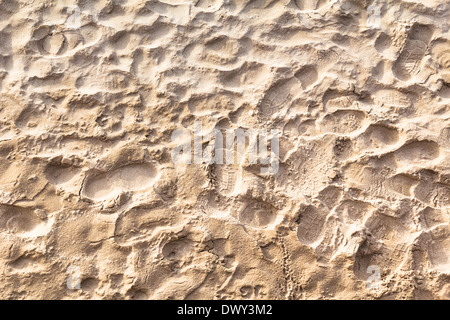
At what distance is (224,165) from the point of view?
192 centimetres

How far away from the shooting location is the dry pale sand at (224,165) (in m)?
1.85

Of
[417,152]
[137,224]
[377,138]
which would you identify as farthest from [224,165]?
[417,152]

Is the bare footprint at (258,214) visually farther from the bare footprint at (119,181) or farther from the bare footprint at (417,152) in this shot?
the bare footprint at (417,152)

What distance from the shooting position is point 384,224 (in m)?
1.92

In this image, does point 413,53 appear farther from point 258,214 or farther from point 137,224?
point 137,224

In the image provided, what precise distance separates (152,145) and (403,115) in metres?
0.99

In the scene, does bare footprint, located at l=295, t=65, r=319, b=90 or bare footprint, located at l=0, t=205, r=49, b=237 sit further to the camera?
bare footprint, located at l=295, t=65, r=319, b=90

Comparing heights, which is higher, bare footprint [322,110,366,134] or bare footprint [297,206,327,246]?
bare footprint [322,110,366,134]

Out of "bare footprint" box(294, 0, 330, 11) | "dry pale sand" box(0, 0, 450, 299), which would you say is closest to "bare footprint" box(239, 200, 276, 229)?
"dry pale sand" box(0, 0, 450, 299)

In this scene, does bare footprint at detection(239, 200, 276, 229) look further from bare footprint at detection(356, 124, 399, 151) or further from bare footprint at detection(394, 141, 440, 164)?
bare footprint at detection(394, 141, 440, 164)

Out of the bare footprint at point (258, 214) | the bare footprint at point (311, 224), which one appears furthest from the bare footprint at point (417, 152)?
the bare footprint at point (258, 214)

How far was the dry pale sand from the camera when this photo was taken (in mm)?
1848

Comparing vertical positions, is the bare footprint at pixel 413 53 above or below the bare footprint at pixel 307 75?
above

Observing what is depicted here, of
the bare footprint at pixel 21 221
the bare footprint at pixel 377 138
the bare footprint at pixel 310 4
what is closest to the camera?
the bare footprint at pixel 21 221
